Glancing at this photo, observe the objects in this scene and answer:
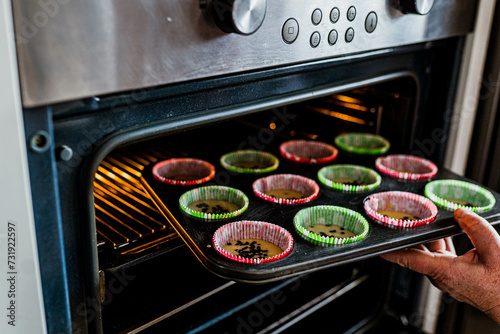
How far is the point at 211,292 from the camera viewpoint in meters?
1.11

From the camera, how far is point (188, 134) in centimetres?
143

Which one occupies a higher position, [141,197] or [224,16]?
[224,16]

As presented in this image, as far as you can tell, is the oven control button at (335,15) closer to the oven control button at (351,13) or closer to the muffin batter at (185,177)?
the oven control button at (351,13)

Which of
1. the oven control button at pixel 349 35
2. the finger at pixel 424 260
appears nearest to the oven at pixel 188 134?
the oven control button at pixel 349 35

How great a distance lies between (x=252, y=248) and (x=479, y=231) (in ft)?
1.40

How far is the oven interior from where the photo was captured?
96 cm

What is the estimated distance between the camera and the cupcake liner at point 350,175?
→ 1073 millimetres

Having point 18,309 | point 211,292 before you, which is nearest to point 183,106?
point 18,309

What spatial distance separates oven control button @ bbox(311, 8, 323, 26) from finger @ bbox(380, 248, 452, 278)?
52 cm

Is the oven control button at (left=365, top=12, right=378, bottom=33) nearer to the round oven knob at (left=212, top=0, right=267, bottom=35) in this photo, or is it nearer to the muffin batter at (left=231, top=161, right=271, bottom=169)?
the round oven knob at (left=212, top=0, right=267, bottom=35)

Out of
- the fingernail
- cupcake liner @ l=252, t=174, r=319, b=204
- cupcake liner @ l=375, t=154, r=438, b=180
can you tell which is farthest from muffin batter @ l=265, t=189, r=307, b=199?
the fingernail

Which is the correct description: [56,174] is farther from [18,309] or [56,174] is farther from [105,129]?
[18,309]

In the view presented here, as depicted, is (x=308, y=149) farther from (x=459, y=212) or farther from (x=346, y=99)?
(x=459, y=212)

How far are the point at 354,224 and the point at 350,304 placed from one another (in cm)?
55
